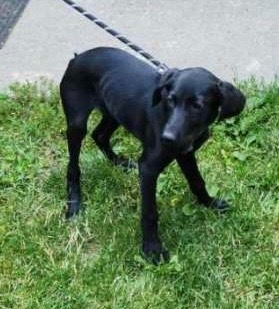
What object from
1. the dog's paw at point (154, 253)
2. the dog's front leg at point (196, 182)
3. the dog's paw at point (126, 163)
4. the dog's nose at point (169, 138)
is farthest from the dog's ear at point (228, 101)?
the dog's paw at point (126, 163)

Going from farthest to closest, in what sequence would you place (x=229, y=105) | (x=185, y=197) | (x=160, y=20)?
1. (x=160, y=20)
2. (x=185, y=197)
3. (x=229, y=105)

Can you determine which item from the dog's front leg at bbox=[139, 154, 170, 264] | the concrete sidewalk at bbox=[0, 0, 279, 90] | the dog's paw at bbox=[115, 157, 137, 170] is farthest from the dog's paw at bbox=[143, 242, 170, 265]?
the concrete sidewalk at bbox=[0, 0, 279, 90]

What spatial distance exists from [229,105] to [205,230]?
855 mm

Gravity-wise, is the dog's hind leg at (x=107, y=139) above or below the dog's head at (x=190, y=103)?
below

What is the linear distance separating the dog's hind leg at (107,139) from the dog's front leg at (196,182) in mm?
495

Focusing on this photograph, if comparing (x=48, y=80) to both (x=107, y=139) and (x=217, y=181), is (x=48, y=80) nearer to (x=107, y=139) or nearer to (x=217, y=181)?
(x=107, y=139)

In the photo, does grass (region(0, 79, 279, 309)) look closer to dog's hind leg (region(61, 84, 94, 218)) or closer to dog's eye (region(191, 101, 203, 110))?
dog's hind leg (region(61, 84, 94, 218))

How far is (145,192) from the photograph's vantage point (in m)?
3.77

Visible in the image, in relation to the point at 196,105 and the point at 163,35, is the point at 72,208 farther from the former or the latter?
the point at 163,35

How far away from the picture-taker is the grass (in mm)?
3771

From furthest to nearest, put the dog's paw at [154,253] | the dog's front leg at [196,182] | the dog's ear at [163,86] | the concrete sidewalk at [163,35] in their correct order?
the concrete sidewalk at [163,35] < the dog's front leg at [196,182] < the dog's paw at [154,253] < the dog's ear at [163,86]

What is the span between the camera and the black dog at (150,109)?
341 cm

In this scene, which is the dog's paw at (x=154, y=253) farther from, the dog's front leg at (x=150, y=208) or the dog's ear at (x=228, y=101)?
the dog's ear at (x=228, y=101)

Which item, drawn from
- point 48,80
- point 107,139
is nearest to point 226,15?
point 48,80
